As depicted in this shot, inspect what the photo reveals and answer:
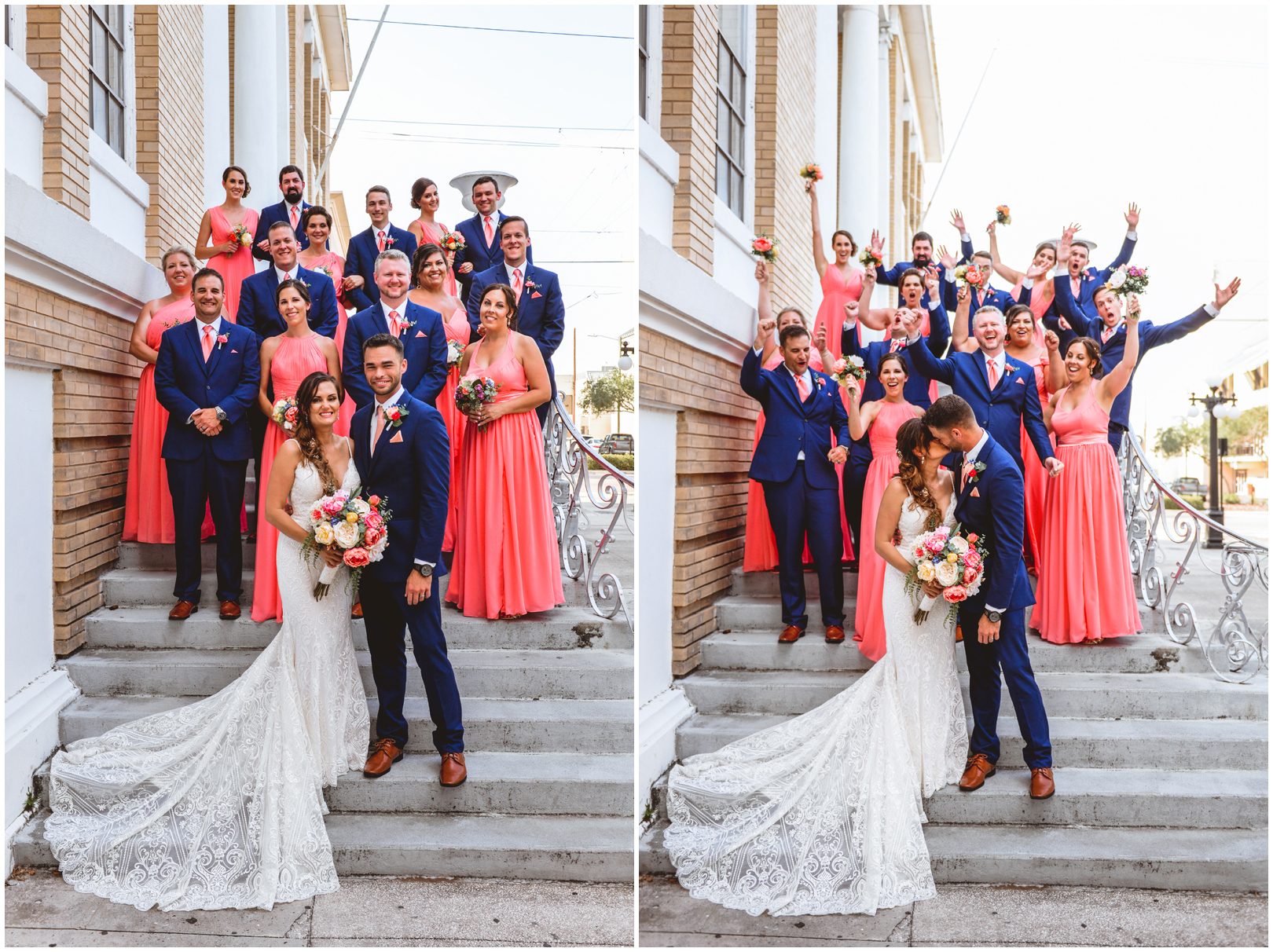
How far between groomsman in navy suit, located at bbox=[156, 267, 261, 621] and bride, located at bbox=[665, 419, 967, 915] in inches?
120

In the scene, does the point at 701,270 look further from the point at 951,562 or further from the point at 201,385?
the point at 201,385

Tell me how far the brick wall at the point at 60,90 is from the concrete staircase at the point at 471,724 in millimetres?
2241

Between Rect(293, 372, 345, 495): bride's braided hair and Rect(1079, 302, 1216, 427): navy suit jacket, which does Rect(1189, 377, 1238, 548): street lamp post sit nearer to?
Rect(1079, 302, 1216, 427): navy suit jacket

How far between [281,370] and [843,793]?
3964 mm

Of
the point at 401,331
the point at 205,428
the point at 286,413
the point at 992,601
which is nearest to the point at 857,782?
the point at 992,601

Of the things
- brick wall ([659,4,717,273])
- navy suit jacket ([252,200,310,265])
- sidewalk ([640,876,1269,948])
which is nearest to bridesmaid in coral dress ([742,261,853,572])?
brick wall ([659,4,717,273])

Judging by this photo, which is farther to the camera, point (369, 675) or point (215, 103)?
point (215, 103)

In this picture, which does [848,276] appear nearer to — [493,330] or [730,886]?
[493,330]

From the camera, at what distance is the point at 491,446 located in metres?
5.79

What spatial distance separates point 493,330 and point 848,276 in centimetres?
367

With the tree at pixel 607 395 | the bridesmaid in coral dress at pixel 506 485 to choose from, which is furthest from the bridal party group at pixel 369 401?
the tree at pixel 607 395

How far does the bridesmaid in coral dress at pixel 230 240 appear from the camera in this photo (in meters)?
7.04

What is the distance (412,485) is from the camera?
15.2 ft

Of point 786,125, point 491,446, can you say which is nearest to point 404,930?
point 491,446
